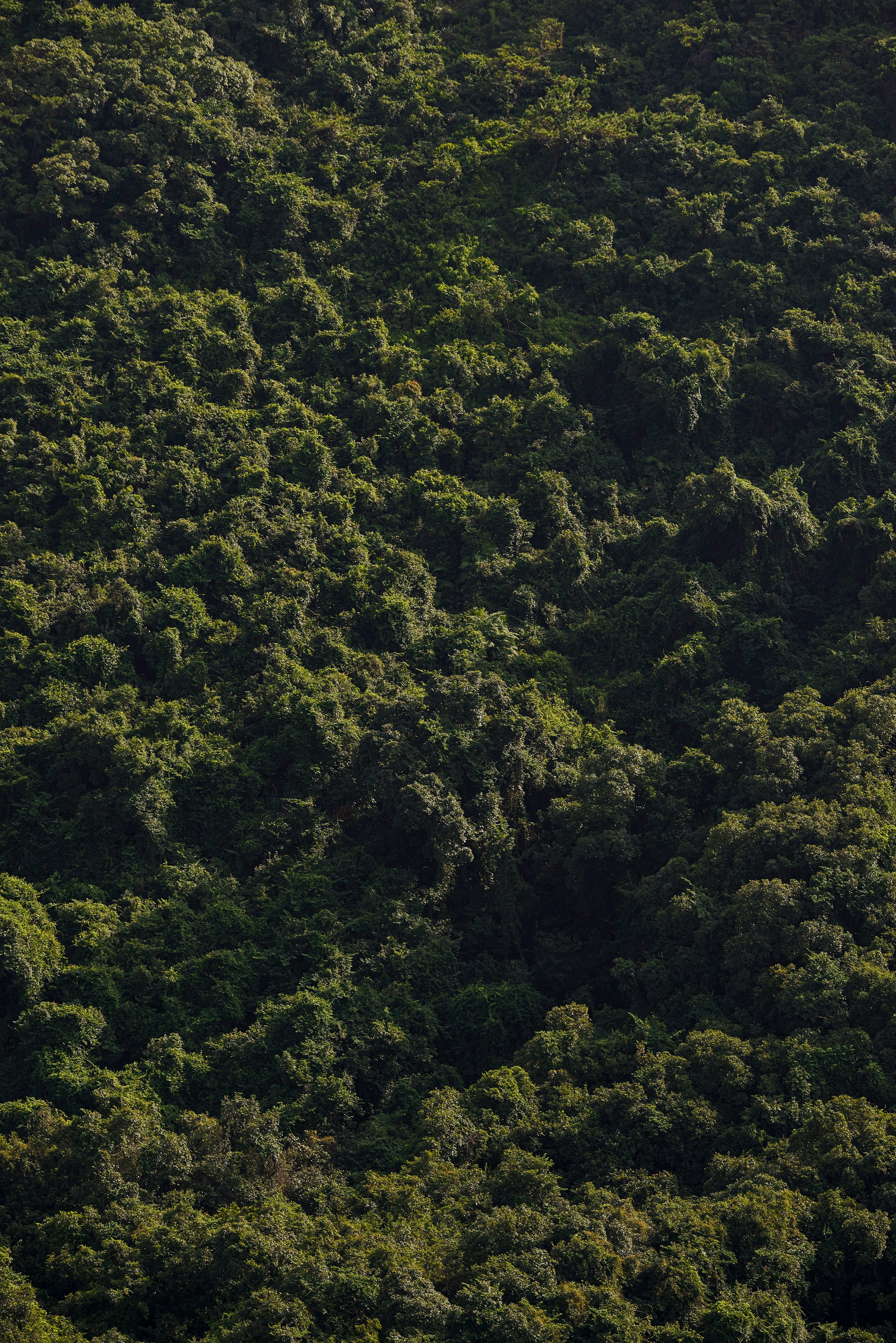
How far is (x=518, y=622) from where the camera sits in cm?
3519

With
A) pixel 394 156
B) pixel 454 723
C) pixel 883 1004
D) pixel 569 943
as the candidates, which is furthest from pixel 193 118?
pixel 883 1004

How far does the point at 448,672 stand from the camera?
33281mm

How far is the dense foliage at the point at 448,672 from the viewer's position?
22.9m

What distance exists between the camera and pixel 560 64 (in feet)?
159

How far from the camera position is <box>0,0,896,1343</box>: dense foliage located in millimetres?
22906

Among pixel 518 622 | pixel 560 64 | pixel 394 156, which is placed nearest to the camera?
pixel 518 622

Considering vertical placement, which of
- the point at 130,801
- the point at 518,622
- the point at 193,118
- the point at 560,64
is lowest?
the point at 130,801

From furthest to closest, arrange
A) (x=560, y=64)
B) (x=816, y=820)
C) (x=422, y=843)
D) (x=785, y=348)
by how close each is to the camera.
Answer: (x=560, y=64), (x=785, y=348), (x=422, y=843), (x=816, y=820)

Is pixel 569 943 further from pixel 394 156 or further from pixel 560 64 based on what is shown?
pixel 560 64

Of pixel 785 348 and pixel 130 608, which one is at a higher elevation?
pixel 785 348

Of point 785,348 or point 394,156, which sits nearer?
point 785,348

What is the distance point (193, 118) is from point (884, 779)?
26.4m

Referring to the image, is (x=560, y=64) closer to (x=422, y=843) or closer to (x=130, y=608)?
(x=130, y=608)

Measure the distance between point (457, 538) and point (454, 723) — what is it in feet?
24.0
